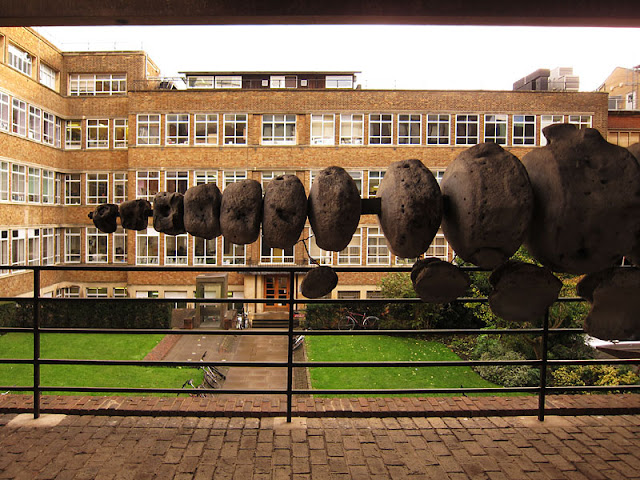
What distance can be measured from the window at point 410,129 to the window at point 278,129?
5.68 meters

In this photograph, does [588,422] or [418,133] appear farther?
[418,133]

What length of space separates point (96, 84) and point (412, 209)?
29818mm

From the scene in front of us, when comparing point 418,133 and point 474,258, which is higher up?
point 418,133

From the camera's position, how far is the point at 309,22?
4.32m

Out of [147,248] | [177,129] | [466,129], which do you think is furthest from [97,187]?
[466,129]

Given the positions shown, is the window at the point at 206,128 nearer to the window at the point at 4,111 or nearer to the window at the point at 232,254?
the window at the point at 232,254

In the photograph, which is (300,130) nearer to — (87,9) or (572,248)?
(87,9)

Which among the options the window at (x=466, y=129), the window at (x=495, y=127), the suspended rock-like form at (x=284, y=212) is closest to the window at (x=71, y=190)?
the window at (x=466, y=129)

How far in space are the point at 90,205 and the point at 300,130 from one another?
42.4 ft

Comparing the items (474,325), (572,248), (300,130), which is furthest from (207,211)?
(300,130)

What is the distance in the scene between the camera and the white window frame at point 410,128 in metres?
24.5

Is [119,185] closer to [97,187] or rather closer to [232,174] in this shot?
[97,187]

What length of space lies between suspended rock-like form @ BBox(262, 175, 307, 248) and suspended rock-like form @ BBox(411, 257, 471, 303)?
558mm

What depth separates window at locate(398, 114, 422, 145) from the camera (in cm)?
2453
